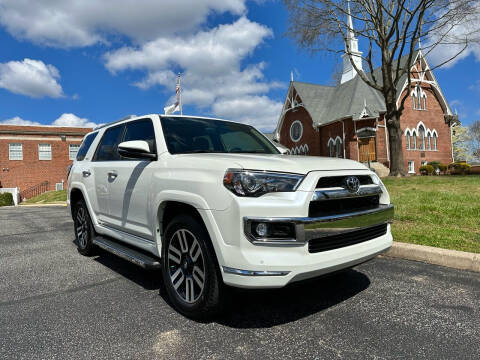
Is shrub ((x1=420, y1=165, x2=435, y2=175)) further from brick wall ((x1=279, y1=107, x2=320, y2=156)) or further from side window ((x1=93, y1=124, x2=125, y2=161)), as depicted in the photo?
side window ((x1=93, y1=124, x2=125, y2=161))

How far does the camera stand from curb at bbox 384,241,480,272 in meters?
3.99

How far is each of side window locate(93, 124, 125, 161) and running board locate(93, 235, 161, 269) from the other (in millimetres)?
1071

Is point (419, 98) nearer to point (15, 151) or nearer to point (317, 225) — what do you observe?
point (317, 225)

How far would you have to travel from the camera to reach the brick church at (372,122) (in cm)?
2806

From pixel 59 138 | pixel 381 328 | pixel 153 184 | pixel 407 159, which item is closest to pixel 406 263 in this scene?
pixel 381 328

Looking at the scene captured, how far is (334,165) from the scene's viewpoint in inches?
117

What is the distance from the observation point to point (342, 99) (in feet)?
106

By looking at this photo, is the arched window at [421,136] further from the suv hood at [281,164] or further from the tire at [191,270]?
the tire at [191,270]

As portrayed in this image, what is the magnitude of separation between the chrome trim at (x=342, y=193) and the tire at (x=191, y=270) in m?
0.94

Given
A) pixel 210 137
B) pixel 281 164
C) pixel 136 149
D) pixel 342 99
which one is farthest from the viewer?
pixel 342 99

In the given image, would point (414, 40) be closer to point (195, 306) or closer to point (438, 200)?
point (438, 200)

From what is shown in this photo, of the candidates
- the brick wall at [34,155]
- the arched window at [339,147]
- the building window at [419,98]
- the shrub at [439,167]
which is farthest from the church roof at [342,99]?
the brick wall at [34,155]

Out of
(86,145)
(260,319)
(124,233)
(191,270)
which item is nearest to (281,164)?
(191,270)

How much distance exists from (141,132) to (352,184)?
2.49 metres
